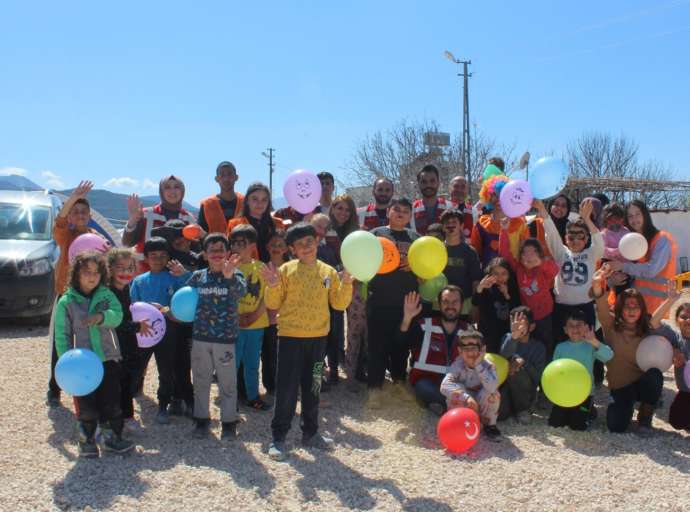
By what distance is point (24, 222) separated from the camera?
33.3 ft

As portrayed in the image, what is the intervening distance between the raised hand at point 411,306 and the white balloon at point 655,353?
192 cm

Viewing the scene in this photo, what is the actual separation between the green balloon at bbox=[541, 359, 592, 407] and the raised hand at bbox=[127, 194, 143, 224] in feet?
13.1

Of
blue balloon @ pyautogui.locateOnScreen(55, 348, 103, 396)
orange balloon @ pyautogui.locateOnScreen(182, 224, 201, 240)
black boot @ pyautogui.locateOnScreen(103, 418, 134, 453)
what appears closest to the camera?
blue balloon @ pyautogui.locateOnScreen(55, 348, 103, 396)

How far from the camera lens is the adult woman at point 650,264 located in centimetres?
586

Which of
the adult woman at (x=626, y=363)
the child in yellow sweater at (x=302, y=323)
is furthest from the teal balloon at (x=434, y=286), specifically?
the child in yellow sweater at (x=302, y=323)

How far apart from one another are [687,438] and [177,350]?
14.3 ft

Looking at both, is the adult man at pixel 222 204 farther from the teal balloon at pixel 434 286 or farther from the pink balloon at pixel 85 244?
the teal balloon at pixel 434 286

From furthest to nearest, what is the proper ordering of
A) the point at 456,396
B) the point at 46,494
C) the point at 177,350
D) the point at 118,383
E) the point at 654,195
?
the point at 654,195 → the point at 177,350 → the point at 456,396 → the point at 118,383 → the point at 46,494

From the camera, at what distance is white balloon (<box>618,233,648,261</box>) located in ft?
18.6

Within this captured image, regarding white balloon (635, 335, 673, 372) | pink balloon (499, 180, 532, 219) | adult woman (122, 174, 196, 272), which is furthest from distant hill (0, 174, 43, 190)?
white balloon (635, 335, 673, 372)

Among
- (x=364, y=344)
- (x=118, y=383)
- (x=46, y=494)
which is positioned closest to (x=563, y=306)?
(x=364, y=344)

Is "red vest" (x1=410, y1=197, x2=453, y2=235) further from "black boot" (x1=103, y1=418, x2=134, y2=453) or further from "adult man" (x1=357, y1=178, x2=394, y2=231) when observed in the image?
"black boot" (x1=103, y1=418, x2=134, y2=453)

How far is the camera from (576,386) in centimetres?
470

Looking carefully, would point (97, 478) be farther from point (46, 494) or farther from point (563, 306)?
point (563, 306)
